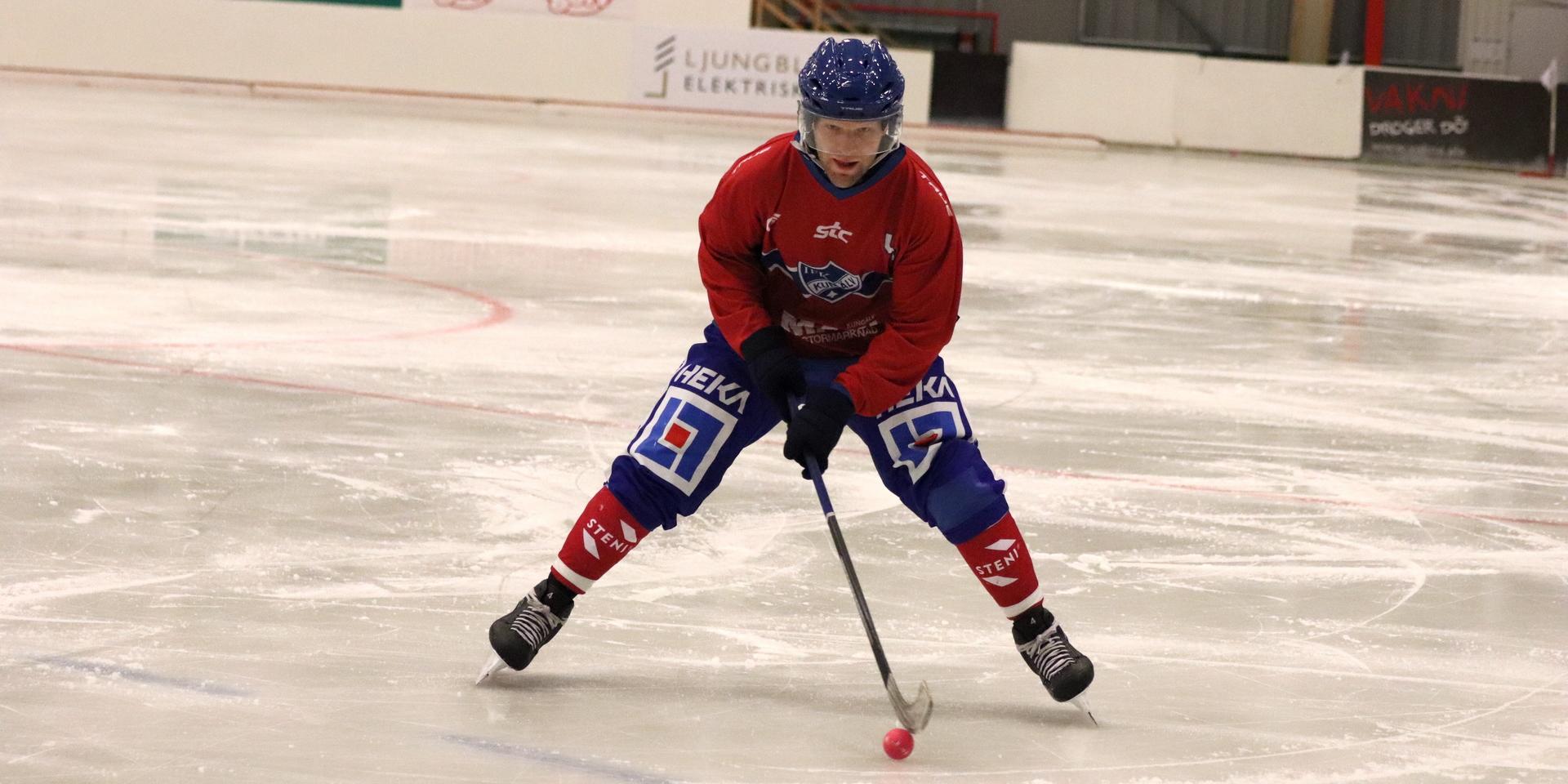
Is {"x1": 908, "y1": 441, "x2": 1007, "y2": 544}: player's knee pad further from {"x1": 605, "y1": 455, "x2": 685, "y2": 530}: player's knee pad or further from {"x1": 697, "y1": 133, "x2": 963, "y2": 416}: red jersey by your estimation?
{"x1": 605, "y1": 455, "x2": 685, "y2": 530}: player's knee pad

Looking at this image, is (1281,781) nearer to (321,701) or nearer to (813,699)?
(813,699)

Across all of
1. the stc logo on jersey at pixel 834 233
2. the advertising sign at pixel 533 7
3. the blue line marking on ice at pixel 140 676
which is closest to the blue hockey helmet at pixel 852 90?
the stc logo on jersey at pixel 834 233

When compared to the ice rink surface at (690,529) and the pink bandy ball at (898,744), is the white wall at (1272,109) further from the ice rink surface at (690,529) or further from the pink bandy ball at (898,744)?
the pink bandy ball at (898,744)

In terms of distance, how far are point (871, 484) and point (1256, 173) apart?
14334mm

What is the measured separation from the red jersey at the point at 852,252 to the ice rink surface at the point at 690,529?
68 centimetres

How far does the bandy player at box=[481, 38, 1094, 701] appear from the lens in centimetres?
309

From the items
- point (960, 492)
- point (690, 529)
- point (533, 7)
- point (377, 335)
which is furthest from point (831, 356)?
point (533, 7)

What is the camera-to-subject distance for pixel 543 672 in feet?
11.1

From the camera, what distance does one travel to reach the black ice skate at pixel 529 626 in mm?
3256

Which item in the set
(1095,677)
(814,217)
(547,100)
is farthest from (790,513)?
(547,100)

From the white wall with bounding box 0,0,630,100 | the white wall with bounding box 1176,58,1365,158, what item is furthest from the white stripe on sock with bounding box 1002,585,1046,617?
the white wall with bounding box 1176,58,1365,158

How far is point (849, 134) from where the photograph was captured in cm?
304

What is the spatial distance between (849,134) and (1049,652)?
1017 mm

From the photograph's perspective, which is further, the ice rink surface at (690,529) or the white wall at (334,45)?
the white wall at (334,45)
